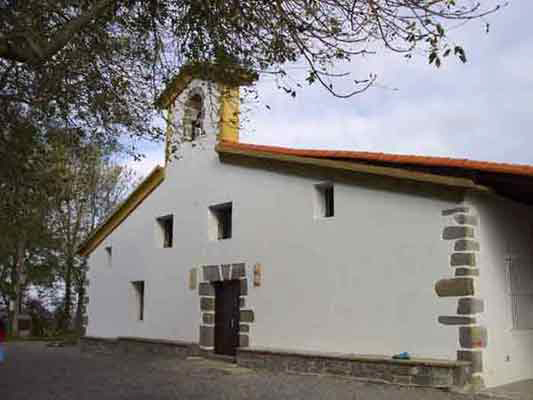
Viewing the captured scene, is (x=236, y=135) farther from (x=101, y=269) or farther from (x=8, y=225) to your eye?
(x=101, y=269)

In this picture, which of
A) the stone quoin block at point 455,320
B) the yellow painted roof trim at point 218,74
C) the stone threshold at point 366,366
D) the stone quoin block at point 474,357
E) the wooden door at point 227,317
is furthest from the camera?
the wooden door at point 227,317

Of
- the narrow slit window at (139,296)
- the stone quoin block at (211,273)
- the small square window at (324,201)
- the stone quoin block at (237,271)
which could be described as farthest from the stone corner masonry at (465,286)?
the narrow slit window at (139,296)

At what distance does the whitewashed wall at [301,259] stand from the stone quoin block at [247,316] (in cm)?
15

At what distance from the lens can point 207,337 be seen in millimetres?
12148

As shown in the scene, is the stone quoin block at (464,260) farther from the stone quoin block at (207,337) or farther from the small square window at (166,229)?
the small square window at (166,229)

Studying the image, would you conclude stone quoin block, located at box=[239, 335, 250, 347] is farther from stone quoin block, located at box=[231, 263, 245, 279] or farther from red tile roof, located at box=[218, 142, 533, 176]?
red tile roof, located at box=[218, 142, 533, 176]

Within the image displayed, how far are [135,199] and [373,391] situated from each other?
9.24 metres

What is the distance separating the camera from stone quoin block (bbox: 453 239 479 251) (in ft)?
26.9

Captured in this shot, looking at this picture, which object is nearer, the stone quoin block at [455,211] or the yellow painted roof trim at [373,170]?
the yellow painted roof trim at [373,170]

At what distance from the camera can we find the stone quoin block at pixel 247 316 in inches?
441

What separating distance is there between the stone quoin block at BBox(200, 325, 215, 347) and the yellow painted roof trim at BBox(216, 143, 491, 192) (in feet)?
11.9

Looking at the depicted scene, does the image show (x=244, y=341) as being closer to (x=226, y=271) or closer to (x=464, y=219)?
(x=226, y=271)

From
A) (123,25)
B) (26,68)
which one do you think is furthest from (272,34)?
(26,68)

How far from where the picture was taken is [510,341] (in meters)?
8.81
